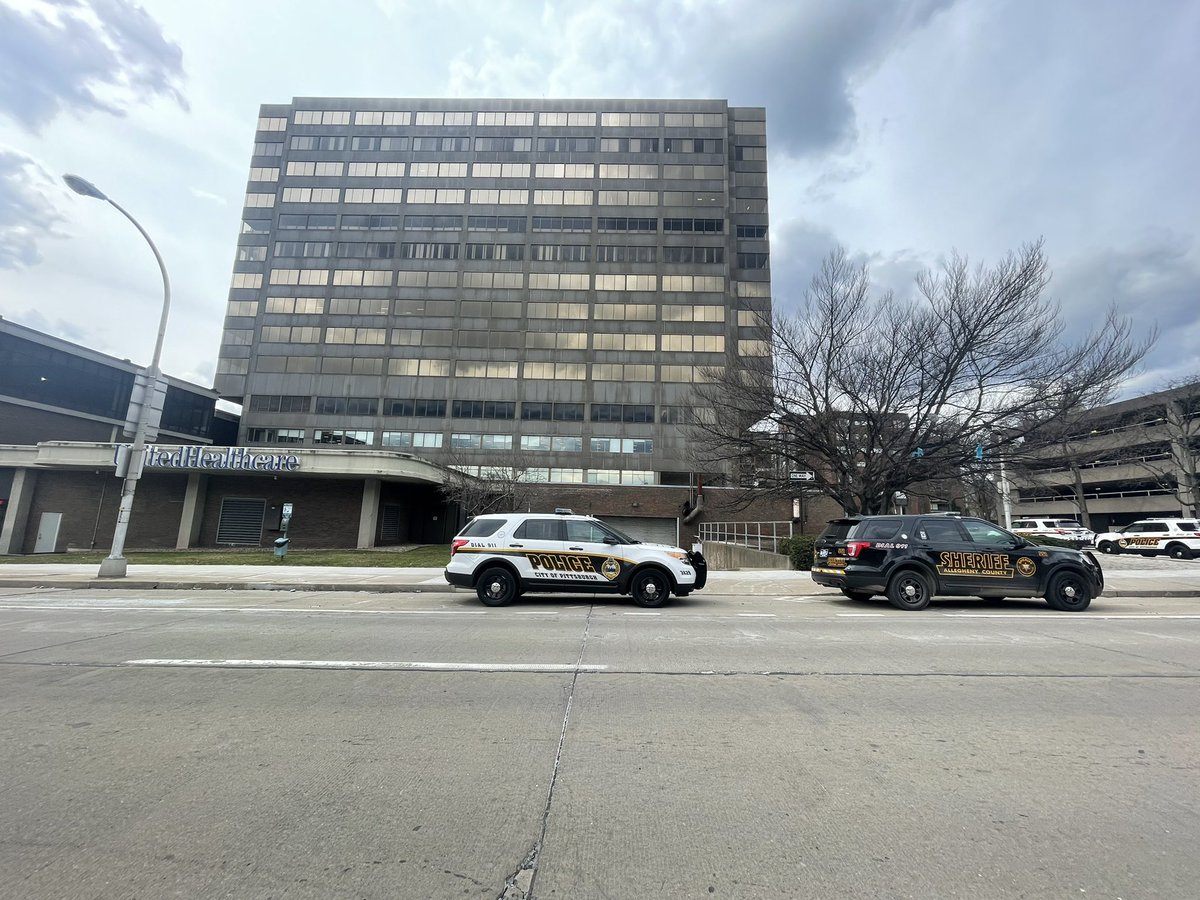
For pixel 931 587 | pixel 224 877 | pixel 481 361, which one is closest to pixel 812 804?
pixel 224 877

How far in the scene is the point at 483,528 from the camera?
11344 mm

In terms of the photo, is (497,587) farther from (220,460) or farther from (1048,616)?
(220,460)

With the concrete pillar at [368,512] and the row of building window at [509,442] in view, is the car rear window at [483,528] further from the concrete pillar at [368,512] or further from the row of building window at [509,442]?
the row of building window at [509,442]

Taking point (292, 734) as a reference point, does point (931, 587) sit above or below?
above

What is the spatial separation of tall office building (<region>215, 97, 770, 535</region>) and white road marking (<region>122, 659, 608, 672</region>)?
43.2 meters

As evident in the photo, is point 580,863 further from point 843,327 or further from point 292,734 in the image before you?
point 843,327

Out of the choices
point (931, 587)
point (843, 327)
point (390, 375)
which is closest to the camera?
point (931, 587)

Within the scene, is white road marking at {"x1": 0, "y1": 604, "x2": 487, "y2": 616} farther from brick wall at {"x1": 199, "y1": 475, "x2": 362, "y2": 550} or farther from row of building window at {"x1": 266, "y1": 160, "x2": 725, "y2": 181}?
row of building window at {"x1": 266, "y1": 160, "x2": 725, "y2": 181}

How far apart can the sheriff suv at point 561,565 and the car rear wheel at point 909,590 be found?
12.1ft

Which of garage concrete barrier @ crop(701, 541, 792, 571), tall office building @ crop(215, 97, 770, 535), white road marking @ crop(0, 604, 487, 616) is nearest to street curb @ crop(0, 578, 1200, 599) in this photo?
white road marking @ crop(0, 604, 487, 616)

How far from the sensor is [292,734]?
13.4 feet

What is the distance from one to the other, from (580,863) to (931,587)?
10.7 m

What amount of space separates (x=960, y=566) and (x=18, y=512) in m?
39.2

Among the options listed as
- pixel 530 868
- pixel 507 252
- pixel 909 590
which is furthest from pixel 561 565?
pixel 507 252
